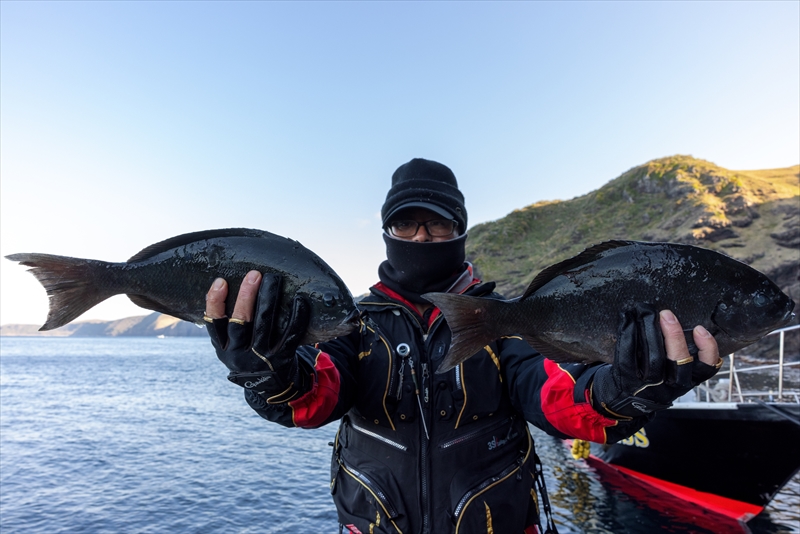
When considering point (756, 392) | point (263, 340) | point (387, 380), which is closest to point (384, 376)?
point (387, 380)

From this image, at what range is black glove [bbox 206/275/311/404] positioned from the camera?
9.36 ft

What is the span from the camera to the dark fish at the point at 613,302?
278 centimetres

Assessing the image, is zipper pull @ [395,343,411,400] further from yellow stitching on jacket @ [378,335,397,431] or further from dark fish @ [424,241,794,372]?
dark fish @ [424,241,794,372]

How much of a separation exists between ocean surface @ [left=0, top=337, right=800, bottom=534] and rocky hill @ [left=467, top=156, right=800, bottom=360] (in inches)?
873

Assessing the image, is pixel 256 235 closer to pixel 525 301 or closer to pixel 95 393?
pixel 525 301

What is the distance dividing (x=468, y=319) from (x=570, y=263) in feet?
2.47

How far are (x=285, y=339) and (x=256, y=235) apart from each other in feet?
2.34

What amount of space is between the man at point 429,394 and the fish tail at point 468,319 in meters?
0.62

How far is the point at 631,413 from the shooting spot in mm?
2881

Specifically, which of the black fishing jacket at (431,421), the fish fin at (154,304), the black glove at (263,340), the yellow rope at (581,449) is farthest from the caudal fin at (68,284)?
the yellow rope at (581,449)

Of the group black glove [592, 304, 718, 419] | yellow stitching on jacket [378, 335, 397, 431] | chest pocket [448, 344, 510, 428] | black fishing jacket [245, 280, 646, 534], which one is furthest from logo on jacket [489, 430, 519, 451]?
black glove [592, 304, 718, 419]

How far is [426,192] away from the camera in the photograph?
409cm

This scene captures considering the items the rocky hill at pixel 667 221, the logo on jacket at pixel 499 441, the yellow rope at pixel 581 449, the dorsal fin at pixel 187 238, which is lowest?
the yellow rope at pixel 581 449

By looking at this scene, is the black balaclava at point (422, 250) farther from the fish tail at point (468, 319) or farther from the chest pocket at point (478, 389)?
the fish tail at point (468, 319)
